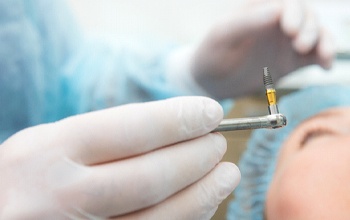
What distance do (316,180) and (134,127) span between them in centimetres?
37

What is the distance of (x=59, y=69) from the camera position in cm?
119

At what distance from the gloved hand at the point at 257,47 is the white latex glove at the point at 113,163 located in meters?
0.52

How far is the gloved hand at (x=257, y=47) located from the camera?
1.08 meters

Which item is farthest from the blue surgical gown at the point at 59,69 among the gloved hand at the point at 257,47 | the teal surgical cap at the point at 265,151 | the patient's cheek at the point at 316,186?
the patient's cheek at the point at 316,186

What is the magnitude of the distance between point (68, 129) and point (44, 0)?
59cm

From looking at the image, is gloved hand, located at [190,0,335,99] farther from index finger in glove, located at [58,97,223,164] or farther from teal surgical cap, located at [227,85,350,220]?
index finger in glove, located at [58,97,223,164]

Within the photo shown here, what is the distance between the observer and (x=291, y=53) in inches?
45.8

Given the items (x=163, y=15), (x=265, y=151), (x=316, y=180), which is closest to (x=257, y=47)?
(x=265, y=151)

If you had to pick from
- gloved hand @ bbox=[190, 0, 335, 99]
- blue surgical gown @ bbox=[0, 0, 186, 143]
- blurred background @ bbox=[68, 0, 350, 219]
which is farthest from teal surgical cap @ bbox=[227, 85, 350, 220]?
blurred background @ bbox=[68, 0, 350, 219]

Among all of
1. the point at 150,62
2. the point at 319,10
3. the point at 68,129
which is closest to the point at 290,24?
the point at 150,62

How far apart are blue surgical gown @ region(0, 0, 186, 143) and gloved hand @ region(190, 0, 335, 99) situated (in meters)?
0.14

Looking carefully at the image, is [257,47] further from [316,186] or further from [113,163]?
[113,163]

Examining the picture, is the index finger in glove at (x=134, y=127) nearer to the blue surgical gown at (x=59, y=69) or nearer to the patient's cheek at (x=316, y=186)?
the patient's cheek at (x=316, y=186)

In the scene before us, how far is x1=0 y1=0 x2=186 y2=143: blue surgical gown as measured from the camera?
3.26 ft
